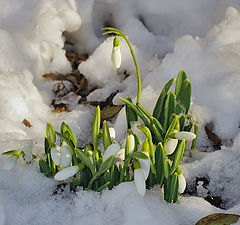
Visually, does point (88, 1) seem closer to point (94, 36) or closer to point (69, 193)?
point (94, 36)

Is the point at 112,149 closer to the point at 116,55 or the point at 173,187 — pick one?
the point at 173,187

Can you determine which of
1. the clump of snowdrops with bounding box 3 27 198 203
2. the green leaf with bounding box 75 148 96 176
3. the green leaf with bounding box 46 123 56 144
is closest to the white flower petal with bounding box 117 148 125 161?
the clump of snowdrops with bounding box 3 27 198 203

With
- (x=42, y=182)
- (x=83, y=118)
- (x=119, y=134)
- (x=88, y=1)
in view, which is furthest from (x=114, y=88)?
(x=42, y=182)

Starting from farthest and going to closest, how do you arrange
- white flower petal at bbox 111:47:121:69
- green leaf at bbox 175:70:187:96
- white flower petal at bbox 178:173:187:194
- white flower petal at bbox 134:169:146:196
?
green leaf at bbox 175:70:187:96, white flower petal at bbox 111:47:121:69, white flower petal at bbox 178:173:187:194, white flower petal at bbox 134:169:146:196

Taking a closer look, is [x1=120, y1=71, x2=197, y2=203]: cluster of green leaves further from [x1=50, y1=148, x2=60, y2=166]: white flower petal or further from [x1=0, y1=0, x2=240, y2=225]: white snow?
[x1=50, y1=148, x2=60, y2=166]: white flower petal

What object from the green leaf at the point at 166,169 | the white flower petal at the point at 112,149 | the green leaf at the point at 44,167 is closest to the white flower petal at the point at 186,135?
the green leaf at the point at 166,169

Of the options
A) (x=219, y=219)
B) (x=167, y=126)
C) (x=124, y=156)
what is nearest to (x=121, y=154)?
(x=124, y=156)
